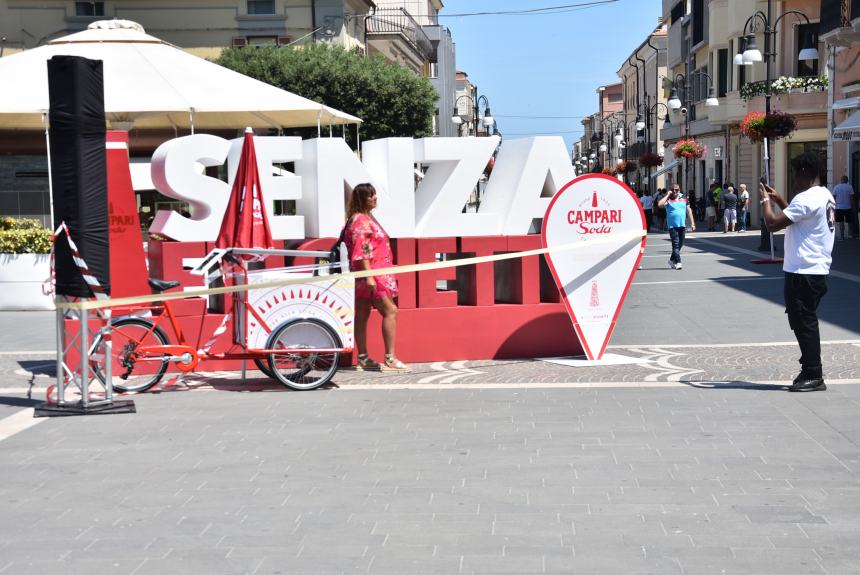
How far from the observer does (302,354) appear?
933 cm

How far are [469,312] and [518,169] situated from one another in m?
1.45

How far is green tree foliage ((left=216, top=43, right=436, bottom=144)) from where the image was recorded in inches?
1619

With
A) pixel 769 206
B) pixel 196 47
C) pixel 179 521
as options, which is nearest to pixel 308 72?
pixel 196 47

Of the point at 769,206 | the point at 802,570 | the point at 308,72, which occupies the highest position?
the point at 308,72

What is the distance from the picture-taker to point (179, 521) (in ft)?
18.1

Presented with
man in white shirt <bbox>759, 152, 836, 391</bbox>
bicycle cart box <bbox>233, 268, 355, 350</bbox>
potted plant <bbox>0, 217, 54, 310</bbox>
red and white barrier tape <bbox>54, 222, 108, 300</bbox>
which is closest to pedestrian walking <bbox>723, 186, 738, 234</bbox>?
potted plant <bbox>0, 217, 54, 310</bbox>

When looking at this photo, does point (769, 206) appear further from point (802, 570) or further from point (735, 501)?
point (802, 570)

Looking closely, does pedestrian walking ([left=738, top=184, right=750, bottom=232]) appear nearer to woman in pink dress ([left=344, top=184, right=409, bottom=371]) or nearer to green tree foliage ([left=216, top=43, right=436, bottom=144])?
green tree foliage ([left=216, top=43, right=436, bottom=144])

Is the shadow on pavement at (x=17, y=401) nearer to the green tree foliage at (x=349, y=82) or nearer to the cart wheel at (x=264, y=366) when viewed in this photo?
the cart wheel at (x=264, y=366)

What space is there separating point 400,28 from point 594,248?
44193 millimetres

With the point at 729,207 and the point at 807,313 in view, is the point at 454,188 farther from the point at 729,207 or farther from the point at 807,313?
the point at 729,207

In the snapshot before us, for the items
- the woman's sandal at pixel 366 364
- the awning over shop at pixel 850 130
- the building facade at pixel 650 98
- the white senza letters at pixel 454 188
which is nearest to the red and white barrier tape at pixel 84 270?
the woman's sandal at pixel 366 364

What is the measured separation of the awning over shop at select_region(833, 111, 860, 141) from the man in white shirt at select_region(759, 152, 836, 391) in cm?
2078

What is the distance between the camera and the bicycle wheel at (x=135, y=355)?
921cm
